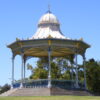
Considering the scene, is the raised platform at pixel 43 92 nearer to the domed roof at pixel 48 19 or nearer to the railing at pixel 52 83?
the railing at pixel 52 83

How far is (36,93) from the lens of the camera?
54.5 metres

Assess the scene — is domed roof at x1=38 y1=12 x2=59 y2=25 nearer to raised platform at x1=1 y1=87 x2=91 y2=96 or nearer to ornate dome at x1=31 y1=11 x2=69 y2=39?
ornate dome at x1=31 y1=11 x2=69 y2=39

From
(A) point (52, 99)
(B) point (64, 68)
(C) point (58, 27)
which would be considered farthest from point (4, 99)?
(B) point (64, 68)

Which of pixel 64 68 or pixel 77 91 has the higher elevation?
pixel 64 68

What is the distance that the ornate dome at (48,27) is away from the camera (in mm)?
62594

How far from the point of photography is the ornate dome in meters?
62.6

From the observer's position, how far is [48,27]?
63.8m

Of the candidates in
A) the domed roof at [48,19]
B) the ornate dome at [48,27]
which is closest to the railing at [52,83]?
the ornate dome at [48,27]

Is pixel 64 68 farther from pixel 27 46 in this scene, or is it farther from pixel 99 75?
pixel 27 46

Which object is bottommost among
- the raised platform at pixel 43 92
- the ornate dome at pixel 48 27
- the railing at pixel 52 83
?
the raised platform at pixel 43 92

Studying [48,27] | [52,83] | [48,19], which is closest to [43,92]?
[52,83]

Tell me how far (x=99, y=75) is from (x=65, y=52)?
10709 mm

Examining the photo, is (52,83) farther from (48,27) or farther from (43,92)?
(48,27)

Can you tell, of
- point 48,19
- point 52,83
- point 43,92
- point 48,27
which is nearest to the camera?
point 43,92
